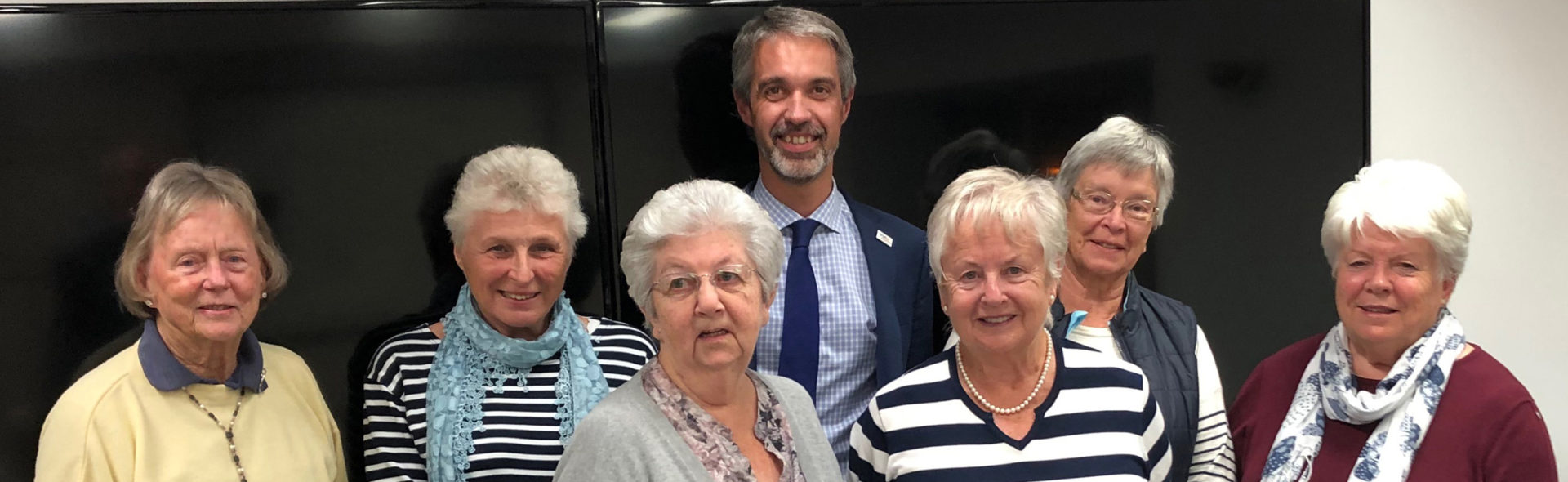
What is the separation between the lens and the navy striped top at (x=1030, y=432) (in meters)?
1.98

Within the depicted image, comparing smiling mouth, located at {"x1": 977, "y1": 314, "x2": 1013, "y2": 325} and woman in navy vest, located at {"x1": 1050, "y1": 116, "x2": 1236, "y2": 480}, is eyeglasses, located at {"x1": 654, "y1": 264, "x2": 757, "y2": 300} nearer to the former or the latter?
smiling mouth, located at {"x1": 977, "y1": 314, "x2": 1013, "y2": 325}

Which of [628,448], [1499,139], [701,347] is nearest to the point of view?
[628,448]

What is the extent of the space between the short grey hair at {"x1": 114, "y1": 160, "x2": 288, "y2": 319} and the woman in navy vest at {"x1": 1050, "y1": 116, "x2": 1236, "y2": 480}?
1619 millimetres

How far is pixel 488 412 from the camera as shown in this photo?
238 centimetres

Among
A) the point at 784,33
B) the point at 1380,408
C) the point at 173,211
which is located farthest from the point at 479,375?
the point at 1380,408

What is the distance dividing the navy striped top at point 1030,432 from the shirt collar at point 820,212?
2.04ft

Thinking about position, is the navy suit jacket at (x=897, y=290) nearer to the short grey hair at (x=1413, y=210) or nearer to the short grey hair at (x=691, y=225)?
the short grey hair at (x=691, y=225)

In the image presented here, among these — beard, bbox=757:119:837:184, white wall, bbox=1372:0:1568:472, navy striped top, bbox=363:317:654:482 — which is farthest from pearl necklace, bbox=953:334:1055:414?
white wall, bbox=1372:0:1568:472

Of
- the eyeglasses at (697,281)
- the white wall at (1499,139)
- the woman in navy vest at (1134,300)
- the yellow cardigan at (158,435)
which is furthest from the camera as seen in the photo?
the white wall at (1499,139)

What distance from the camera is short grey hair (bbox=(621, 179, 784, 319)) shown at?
1.94 meters

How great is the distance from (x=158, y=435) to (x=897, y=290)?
1495mm

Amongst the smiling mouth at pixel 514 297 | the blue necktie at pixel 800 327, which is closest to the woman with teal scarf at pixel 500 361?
the smiling mouth at pixel 514 297

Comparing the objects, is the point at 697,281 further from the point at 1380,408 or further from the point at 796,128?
the point at 1380,408

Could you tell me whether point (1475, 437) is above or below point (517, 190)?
below
